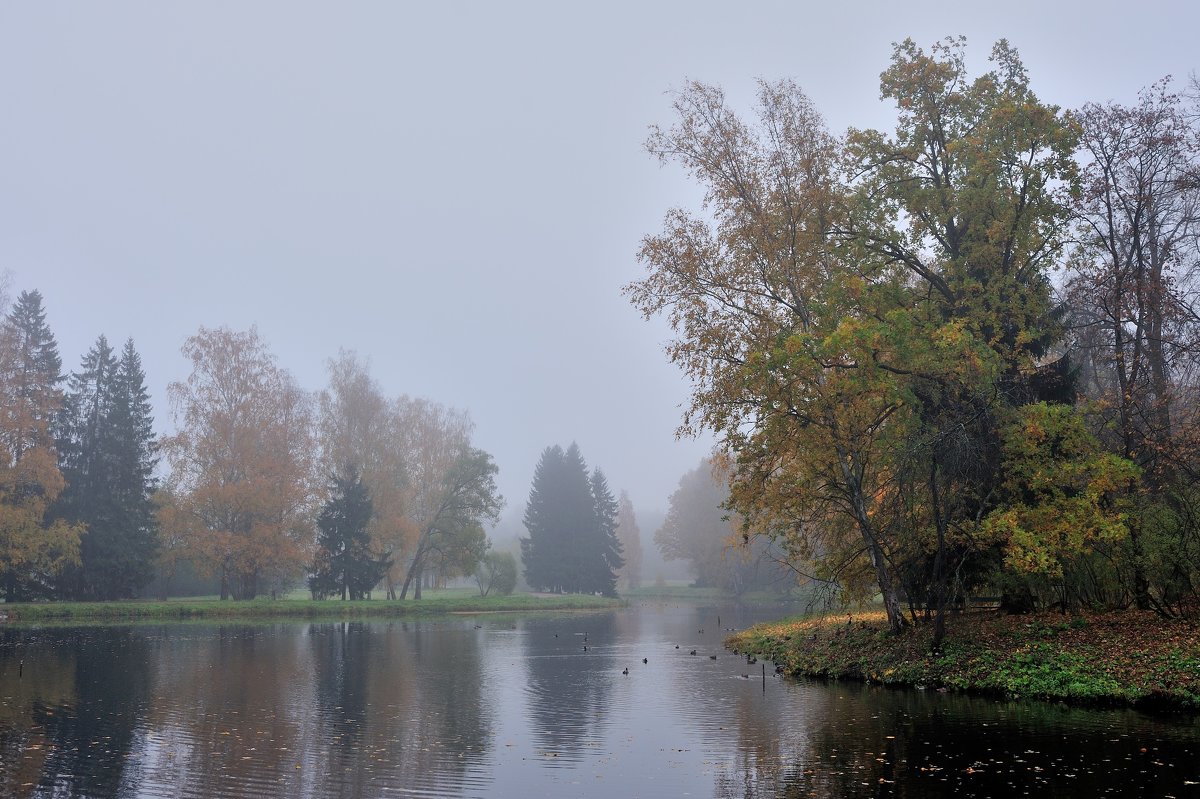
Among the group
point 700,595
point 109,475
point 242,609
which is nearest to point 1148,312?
point 242,609

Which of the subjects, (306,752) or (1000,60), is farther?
(1000,60)

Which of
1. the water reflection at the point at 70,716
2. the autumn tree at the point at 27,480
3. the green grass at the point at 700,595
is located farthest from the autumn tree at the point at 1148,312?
the green grass at the point at 700,595

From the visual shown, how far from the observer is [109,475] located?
63.4 m

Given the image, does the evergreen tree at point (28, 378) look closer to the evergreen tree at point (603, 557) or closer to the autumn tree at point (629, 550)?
the evergreen tree at point (603, 557)

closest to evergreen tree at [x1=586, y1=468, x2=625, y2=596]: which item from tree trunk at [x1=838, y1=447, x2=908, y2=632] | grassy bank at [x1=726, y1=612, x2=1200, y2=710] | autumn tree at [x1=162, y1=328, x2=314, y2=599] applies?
autumn tree at [x1=162, y1=328, x2=314, y2=599]

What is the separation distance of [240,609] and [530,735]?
4536 centimetres

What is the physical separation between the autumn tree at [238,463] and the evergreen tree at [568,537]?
117ft

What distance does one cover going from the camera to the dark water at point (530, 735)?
14.3 m

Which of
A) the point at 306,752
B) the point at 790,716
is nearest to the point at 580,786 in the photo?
the point at 306,752

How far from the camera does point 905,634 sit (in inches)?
1116

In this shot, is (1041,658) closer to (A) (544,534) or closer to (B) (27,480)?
(B) (27,480)

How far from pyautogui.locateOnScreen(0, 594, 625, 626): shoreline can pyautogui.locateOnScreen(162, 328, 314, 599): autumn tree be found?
11.0ft

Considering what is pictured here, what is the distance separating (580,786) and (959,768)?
6397 millimetres

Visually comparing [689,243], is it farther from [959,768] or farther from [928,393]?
[959,768]
